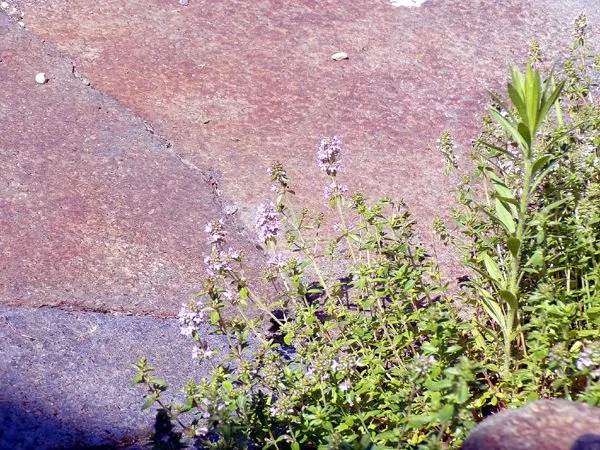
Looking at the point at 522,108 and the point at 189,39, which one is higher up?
the point at 522,108

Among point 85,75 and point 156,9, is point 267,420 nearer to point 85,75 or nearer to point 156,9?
point 85,75

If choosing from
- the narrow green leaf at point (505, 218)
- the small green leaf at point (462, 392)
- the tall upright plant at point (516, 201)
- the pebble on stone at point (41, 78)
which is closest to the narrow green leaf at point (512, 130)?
the tall upright plant at point (516, 201)

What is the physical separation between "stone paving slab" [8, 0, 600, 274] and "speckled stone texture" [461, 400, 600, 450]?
1.76 metres

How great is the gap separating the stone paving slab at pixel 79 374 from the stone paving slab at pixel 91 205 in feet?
0.37

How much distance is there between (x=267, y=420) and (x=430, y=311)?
62cm

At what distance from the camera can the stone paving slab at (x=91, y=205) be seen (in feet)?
11.5

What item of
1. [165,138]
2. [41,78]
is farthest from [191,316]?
[41,78]

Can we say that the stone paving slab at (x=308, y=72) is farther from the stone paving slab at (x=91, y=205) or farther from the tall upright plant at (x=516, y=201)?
the tall upright plant at (x=516, y=201)

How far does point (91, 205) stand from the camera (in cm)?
390

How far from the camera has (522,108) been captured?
9.09 feet

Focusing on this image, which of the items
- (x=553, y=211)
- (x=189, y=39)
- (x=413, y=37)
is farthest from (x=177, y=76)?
(x=553, y=211)

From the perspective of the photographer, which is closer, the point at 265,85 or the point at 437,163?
the point at 437,163

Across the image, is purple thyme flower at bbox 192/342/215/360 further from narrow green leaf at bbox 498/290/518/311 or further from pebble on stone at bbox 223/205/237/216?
pebble on stone at bbox 223/205/237/216

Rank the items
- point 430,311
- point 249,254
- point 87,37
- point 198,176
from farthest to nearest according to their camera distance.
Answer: point 87,37
point 198,176
point 249,254
point 430,311
